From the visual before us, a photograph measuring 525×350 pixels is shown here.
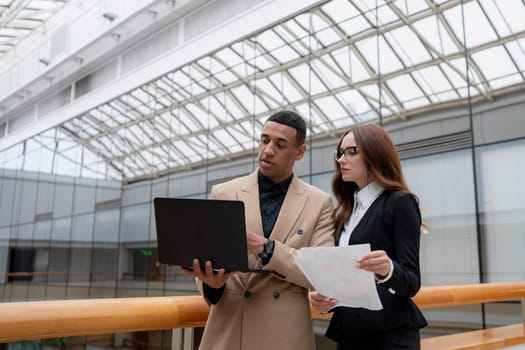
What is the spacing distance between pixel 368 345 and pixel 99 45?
63.2 ft

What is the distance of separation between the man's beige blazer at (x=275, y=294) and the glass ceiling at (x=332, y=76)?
838 centimetres

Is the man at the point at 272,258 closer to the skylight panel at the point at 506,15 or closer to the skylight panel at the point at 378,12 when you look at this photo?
the skylight panel at the point at 506,15

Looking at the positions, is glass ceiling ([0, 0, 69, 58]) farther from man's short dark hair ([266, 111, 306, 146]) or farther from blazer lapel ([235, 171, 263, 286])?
blazer lapel ([235, 171, 263, 286])

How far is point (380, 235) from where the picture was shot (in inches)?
85.2

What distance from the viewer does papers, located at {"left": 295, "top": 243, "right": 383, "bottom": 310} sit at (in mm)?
1795

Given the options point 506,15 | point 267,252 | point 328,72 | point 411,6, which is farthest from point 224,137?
point 267,252

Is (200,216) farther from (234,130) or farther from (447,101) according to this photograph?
(234,130)

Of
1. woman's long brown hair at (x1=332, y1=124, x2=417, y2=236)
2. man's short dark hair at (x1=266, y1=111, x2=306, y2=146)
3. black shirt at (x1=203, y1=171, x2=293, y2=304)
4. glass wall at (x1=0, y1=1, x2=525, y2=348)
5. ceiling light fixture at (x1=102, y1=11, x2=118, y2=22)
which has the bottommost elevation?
black shirt at (x1=203, y1=171, x2=293, y2=304)

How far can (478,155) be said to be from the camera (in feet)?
30.9

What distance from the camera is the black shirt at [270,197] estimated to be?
2.23m

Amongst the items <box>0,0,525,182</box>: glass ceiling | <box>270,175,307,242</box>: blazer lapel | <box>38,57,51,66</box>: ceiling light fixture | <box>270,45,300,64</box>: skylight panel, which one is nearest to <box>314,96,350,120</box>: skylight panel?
<box>0,0,525,182</box>: glass ceiling

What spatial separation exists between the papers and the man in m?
0.13

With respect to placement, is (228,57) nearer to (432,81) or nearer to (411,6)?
(411,6)

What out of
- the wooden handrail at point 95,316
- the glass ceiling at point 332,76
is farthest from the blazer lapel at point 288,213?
the glass ceiling at point 332,76
